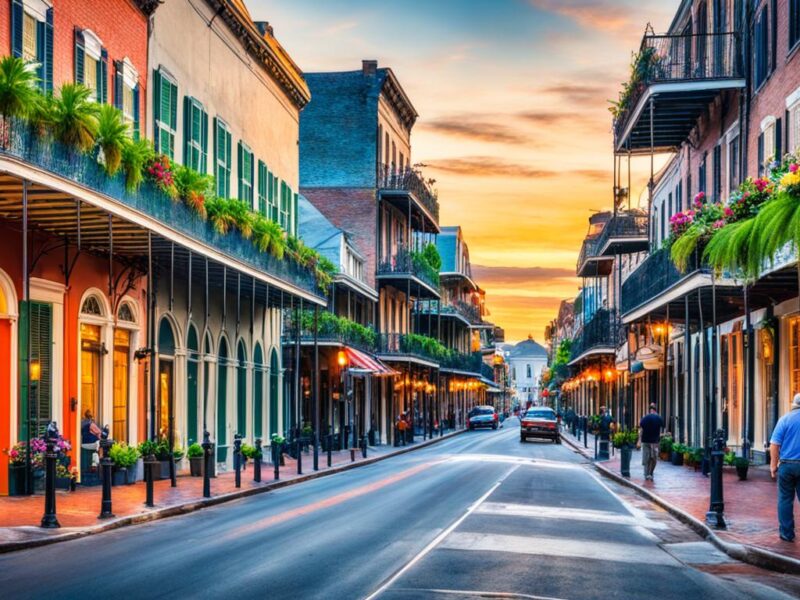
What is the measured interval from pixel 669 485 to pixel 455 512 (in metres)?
7.59

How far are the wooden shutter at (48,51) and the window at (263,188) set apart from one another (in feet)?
47.7

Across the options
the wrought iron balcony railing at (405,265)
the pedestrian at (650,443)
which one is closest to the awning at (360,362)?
the wrought iron balcony railing at (405,265)

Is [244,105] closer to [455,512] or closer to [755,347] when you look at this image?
[755,347]

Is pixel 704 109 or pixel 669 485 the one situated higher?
pixel 704 109

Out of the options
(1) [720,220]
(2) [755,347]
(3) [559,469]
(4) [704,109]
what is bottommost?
(3) [559,469]

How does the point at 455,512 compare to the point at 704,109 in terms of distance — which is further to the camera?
the point at 704,109

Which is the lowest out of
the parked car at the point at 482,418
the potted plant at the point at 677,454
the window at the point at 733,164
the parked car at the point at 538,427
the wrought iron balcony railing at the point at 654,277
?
the parked car at the point at 482,418

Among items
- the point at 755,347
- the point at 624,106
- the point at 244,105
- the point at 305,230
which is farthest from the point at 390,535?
the point at 305,230

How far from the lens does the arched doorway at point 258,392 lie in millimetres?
35438

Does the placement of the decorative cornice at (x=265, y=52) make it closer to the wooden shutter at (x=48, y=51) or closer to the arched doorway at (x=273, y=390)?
the arched doorway at (x=273, y=390)

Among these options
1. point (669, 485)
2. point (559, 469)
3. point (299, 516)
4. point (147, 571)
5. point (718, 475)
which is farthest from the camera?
point (559, 469)

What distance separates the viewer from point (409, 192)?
55094 mm

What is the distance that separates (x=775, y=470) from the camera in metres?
14.7

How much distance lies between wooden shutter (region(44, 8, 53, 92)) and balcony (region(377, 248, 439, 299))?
34.8 m
